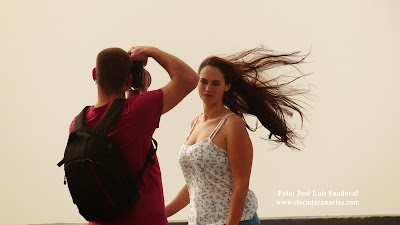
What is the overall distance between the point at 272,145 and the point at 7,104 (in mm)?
1542

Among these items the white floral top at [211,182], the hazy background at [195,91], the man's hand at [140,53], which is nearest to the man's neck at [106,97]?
the man's hand at [140,53]

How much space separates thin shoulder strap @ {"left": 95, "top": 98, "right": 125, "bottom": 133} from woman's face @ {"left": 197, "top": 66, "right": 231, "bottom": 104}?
0.62 metres

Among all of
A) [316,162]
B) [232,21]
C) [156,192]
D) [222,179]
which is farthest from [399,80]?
[156,192]

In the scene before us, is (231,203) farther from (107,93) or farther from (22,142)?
(22,142)

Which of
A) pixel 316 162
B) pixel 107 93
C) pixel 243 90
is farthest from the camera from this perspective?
pixel 316 162

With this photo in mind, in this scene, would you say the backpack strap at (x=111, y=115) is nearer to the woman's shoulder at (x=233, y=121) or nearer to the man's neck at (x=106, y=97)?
the man's neck at (x=106, y=97)

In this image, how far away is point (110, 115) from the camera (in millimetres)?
1981

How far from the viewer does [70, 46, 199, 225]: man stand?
6.50ft

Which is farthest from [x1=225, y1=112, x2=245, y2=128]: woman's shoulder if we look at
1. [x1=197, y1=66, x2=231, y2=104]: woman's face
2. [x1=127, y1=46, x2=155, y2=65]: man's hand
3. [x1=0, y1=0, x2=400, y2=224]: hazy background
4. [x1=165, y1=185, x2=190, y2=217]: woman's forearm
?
[x1=0, y1=0, x2=400, y2=224]: hazy background

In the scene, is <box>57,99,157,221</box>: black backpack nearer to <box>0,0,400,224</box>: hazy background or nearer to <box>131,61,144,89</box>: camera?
<box>131,61,144,89</box>: camera

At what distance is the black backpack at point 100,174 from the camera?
1932mm

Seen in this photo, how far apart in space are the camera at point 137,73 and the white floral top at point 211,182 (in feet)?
1.46

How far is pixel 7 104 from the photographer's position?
12.7ft

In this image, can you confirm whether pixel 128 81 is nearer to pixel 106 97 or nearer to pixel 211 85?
pixel 106 97
